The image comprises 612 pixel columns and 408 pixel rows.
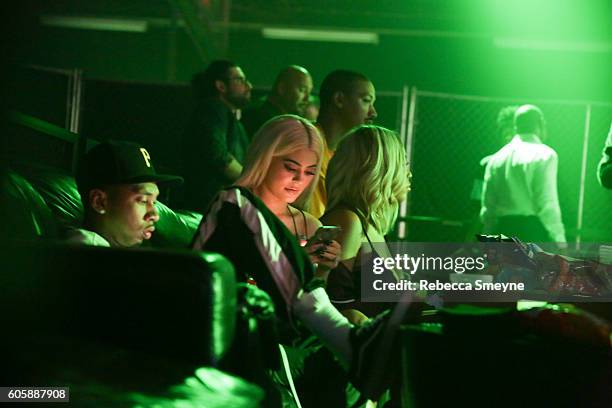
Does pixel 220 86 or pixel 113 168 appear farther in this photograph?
pixel 220 86

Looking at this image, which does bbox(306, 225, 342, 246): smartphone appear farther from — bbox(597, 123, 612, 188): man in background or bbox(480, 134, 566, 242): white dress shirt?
bbox(480, 134, 566, 242): white dress shirt

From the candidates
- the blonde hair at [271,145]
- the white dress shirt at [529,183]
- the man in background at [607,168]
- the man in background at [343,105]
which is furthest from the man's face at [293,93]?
the blonde hair at [271,145]

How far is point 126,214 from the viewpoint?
2.35 meters

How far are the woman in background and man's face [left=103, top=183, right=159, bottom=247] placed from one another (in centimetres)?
57

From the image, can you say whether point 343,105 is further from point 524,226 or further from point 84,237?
point 524,226

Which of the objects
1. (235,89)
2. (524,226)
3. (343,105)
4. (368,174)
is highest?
(235,89)

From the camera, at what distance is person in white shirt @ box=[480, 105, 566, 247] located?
18.8 ft

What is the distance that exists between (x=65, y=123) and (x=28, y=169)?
3.78m

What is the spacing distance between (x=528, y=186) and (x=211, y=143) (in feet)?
7.67

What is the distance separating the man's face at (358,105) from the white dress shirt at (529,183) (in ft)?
7.27

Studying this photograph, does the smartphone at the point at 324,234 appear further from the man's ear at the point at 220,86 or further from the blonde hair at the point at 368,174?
the man's ear at the point at 220,86

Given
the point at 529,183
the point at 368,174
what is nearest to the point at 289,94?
the point at 529,183

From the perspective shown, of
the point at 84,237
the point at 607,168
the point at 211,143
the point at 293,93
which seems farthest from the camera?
the point at 293,93

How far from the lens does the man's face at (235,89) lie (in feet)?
16.1
